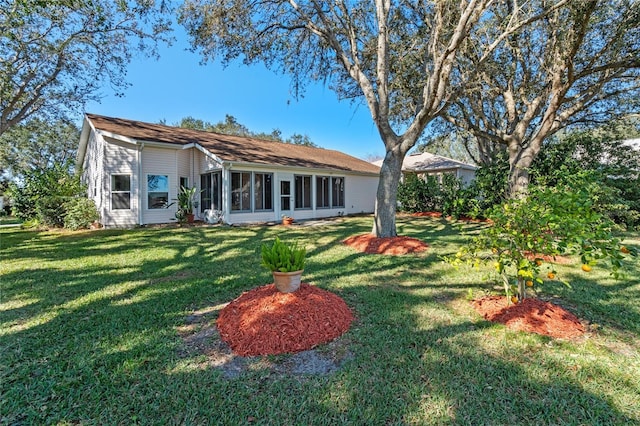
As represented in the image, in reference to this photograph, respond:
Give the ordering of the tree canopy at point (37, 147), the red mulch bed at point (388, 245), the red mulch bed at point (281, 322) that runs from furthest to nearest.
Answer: the tree canopy at point (37, 147), the red mulch bed at point (388, 245), the red mulch bed at point (281, 322)

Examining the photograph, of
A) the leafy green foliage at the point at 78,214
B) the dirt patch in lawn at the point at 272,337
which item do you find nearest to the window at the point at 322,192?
the leafy green foliage at the point at 78,214

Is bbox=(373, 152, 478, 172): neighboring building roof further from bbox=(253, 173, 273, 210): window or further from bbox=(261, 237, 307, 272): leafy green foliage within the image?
bbox=(261, 237, 307, 272): leafy green foliage

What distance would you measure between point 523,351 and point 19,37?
17598mm

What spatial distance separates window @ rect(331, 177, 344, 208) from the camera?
1700cm

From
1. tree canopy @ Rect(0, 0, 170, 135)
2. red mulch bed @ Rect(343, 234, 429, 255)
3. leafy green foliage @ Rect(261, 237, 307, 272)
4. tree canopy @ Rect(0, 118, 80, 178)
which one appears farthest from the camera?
tree canopy @ Rect(0, 118, 80, 178)

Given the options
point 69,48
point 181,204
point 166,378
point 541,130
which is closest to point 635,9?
point 541,130

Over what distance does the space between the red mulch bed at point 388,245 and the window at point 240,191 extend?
638cm

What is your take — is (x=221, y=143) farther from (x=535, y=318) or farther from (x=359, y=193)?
(x=535, y=318)

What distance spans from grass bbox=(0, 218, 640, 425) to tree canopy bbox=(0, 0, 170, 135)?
983 cm

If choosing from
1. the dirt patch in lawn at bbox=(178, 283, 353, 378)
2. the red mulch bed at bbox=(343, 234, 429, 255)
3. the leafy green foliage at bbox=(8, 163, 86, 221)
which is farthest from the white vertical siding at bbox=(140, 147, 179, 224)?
the dirt patch in lawn at bbox=(178, 283, 353, 378)

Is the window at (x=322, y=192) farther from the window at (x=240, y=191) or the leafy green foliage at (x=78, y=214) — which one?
the leafy green foliage at (x=78, y=214)

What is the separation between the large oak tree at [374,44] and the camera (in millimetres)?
7609

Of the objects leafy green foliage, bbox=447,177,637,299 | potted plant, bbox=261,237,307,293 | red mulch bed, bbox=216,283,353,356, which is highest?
leafy green foliage, bbox=447,177,637,299

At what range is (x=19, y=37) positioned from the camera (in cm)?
1109
